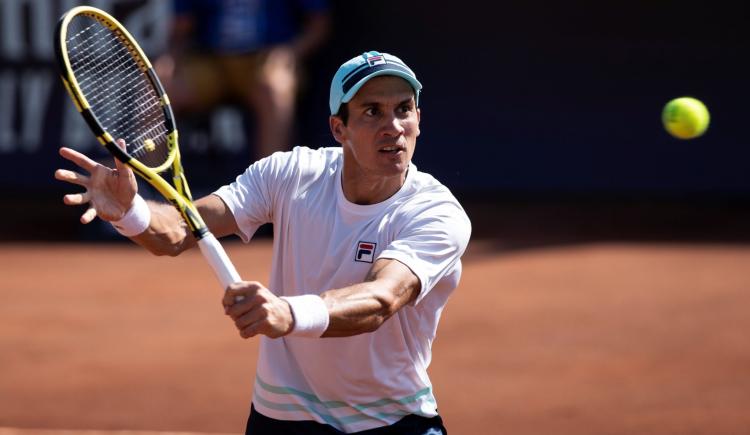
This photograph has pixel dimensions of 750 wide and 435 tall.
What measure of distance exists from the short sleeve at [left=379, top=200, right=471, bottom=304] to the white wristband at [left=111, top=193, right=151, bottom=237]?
28.1 inches

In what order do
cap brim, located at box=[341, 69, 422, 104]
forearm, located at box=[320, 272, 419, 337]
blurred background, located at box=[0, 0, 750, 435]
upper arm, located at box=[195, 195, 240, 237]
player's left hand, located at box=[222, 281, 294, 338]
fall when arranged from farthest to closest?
blurred background, located at box=[0, 0, 750, 435] < upper arm, located at box=[195, 195, 240, 237] < cap brim, located at box=[341, 69, 422, 104] < forearm, located at box=[320, 272, 419, 337] < player's left hand, located at box=[222, 281, 294, 338]

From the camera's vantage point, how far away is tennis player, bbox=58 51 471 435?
346cm

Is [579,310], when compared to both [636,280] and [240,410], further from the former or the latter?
[240,410]

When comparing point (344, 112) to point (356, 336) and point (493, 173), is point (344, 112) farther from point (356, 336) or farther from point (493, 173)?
point (493, 173)

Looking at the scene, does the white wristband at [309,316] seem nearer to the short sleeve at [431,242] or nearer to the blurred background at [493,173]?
the short sleeve at [431,242]

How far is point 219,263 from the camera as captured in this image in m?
3.13

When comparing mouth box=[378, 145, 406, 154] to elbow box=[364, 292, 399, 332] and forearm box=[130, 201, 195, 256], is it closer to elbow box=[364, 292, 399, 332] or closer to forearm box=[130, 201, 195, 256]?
elbow box=[364, 292, 399, 332]

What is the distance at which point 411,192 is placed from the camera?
356 centimetres

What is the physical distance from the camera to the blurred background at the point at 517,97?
10.0 meters

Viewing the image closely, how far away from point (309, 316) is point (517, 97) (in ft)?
24.8

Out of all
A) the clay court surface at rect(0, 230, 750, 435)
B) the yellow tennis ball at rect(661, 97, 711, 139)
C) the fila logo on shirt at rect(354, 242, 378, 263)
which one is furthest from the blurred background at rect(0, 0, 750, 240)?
the fila logo on shirt at rect(354, 242, 378, 263)

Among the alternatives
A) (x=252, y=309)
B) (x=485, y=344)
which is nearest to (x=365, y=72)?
(x=252, y=309)

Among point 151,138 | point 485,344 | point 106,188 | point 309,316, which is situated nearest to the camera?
point 309,316

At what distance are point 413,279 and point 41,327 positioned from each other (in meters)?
4.63
